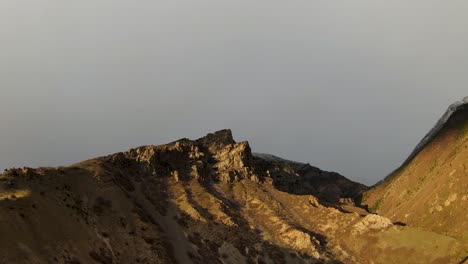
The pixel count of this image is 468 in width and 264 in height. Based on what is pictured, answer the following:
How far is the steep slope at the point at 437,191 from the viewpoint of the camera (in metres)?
133

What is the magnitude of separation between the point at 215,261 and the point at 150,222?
69.5 feet

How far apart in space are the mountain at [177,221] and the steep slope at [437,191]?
25.2 feet

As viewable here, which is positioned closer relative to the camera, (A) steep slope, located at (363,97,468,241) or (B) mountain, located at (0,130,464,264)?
(B) mountain, located at (0,130,464,264)

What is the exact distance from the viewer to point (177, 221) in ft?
469

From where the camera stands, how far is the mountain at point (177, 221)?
98.1 m

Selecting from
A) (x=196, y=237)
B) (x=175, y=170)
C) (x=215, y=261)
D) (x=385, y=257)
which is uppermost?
(x=175, y=170)

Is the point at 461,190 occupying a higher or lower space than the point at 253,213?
lower

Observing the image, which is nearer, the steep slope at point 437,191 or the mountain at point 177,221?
the mountain at point 177,221

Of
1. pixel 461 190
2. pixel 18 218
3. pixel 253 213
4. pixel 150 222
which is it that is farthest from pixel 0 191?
pixel 461 190

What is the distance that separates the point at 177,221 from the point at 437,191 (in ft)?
257

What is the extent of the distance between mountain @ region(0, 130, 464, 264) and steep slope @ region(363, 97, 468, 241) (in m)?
7.67

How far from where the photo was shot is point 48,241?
9125cm

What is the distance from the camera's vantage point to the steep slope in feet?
438

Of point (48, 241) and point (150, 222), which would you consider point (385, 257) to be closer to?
point (150, 222)
